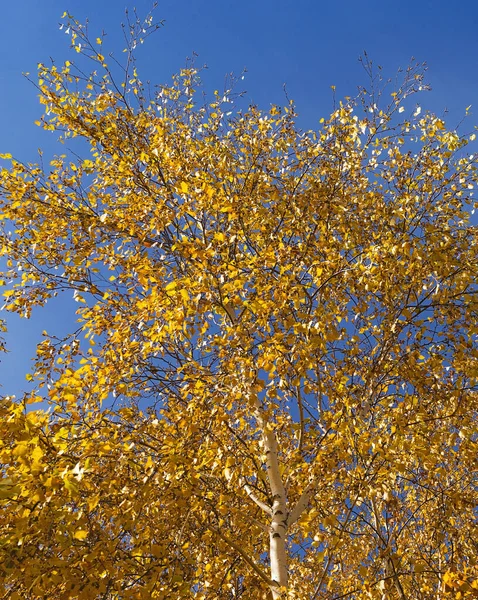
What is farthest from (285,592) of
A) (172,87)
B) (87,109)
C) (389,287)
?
(172,87)

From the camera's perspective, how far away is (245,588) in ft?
21.1

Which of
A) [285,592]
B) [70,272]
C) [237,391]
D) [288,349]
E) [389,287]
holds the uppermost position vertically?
[70,272]

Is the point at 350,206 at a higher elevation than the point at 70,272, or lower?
higher

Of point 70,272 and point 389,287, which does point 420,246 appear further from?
point 70,272

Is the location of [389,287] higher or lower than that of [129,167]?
lower

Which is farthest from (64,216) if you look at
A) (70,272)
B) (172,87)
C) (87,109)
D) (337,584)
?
(337,584)

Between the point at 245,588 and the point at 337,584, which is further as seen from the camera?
the point at 337,584

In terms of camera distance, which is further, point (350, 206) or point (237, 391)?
point (350, 206)

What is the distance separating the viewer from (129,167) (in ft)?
25.7

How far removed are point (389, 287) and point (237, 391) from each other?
2497 mm

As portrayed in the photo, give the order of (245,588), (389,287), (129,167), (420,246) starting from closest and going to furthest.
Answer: (420,246) < (389,287) < (245,588) < (129,167)

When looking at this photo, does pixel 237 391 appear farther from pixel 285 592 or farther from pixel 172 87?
pixel 172 87

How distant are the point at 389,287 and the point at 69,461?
407 cm

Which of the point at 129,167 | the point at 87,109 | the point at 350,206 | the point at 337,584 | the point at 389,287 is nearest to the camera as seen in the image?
the point at 389,287
